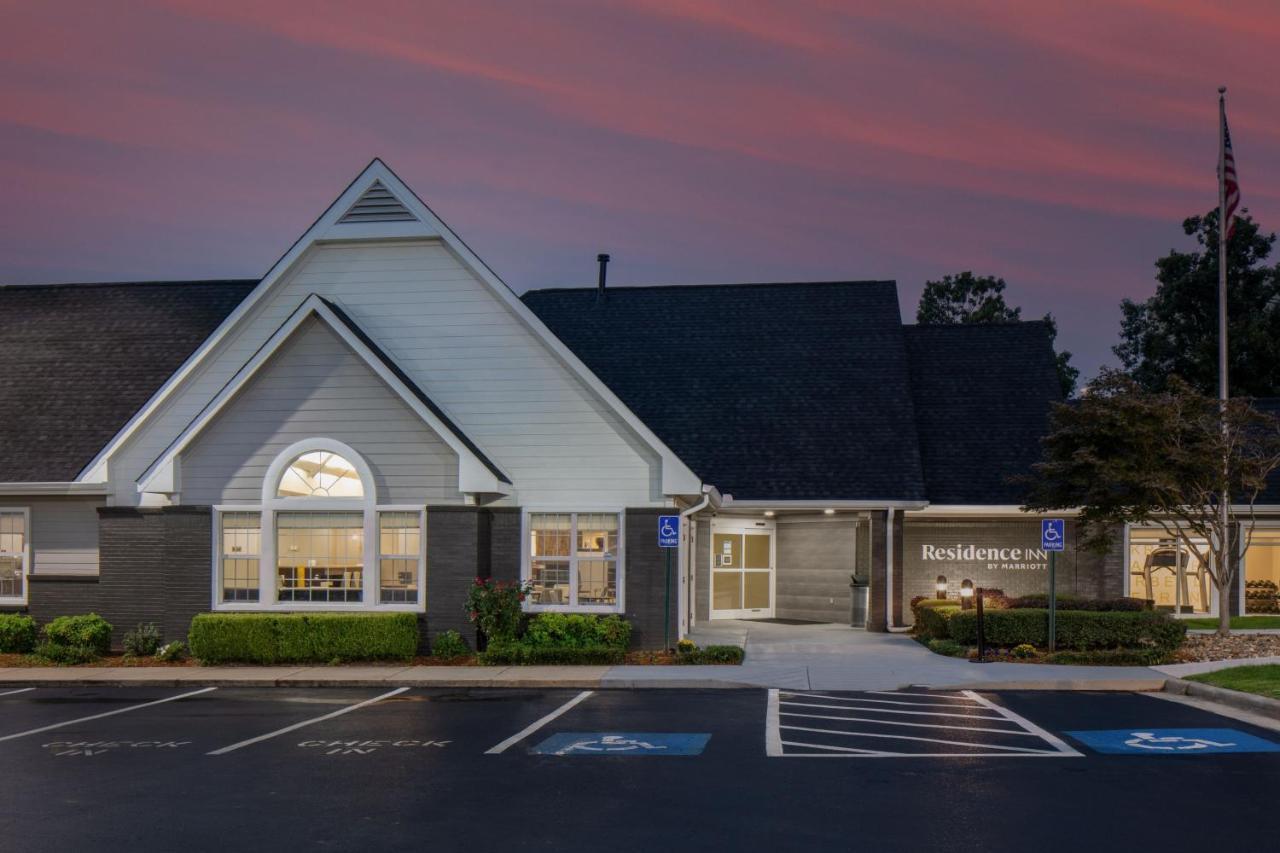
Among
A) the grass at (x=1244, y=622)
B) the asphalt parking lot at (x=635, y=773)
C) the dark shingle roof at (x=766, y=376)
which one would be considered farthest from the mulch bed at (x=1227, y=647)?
the dark shingle roof at (x=766, y=376)

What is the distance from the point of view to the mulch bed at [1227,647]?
22016 mm

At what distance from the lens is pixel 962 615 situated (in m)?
23.1

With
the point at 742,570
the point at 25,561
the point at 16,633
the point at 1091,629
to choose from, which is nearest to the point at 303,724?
the point at 16,633

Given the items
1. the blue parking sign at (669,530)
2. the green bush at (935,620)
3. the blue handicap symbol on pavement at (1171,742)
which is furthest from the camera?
the green bush at (935,620)

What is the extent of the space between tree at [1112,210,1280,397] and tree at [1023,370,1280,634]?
26.5 m

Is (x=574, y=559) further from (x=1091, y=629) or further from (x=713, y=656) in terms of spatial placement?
(x=1091, y=629)

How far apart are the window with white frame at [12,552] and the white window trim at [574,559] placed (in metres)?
10.3

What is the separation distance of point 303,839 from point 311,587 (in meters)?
13.9

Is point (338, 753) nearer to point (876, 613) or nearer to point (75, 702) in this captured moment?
point (75, 702)

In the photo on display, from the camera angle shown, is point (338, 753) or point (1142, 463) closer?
point (338, 753)

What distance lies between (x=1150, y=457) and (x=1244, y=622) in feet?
25.1

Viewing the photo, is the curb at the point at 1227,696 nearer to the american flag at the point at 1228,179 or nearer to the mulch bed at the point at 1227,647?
the mulch bed at the point at 1227,647

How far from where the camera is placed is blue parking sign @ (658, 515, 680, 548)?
2172cm

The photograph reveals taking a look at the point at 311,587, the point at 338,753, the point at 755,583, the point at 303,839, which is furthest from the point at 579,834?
the point at 755,583
